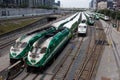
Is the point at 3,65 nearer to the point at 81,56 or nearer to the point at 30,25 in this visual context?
the point at 81,56

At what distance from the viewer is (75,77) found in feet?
75.9

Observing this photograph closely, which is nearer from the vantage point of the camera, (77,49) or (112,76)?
(112,76)

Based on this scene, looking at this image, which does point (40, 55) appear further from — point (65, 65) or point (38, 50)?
point (65, 65)

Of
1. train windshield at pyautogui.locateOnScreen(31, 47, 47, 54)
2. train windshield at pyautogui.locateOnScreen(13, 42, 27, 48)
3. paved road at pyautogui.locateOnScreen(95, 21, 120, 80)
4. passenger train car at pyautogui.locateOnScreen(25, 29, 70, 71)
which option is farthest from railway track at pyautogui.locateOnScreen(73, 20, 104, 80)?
train windshield at pyautogui.locateOnScreen(13, 42, 27, 48)

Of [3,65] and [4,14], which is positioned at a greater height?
[4,14]

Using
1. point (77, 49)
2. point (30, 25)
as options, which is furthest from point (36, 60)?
point (30, 25)

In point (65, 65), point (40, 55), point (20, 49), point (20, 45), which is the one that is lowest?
point (65, 65)

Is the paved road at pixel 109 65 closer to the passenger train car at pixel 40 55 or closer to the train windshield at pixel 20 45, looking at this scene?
the passenger train car at pixel 40 55

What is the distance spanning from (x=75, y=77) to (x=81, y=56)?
9.17 m

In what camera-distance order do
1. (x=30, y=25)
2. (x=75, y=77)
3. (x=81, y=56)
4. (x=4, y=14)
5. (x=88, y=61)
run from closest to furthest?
(x=75, y=77) → (x=88, y=61) → (x=81, y=56) → (x=30, y=25) → (x=4, y=14)

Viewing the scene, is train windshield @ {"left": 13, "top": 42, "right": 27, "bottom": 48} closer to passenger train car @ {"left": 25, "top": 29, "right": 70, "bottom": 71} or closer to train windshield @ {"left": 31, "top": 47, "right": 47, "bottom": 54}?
passenger train car @ {"left": 25, "top": 29, "right": 70, "bottom": 71}

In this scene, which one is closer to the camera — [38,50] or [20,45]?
[38,50]

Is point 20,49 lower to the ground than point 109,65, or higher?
higher

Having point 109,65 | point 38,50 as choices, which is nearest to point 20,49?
point 38,50
